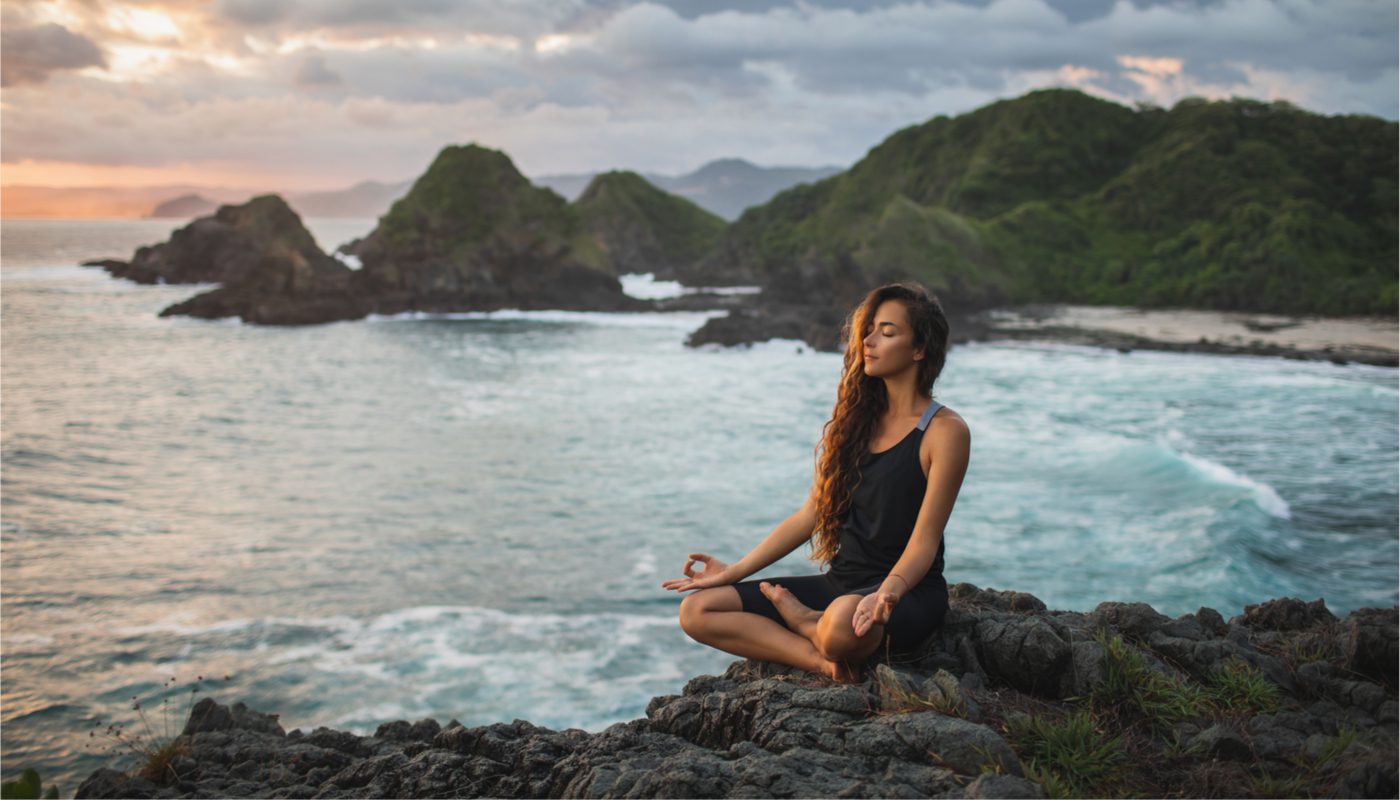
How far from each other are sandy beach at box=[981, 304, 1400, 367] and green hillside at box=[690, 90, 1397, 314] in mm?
2257

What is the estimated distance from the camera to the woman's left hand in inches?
143

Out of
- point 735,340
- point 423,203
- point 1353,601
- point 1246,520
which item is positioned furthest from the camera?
point 423,203

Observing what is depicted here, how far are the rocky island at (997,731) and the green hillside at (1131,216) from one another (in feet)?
140

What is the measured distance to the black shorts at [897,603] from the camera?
388cm

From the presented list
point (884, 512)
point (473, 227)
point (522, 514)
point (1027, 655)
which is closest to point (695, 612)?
point (884, 512)

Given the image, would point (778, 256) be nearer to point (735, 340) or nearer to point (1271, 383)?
point (735, 340)

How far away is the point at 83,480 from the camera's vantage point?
19.3m

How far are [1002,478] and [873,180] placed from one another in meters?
65.7

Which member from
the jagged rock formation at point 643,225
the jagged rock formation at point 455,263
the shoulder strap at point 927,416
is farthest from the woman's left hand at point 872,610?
the jagged rock formation at point 643,225

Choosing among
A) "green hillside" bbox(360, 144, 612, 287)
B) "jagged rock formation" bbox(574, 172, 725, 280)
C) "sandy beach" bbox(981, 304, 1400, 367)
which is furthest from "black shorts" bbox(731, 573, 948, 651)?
"jagged rock formation" bbox(574, 172, 725, 280)

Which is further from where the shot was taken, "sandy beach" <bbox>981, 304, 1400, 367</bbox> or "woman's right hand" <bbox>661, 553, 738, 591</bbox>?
"sandy beach" <bbox>981, 304, 1400, 367</bbox>

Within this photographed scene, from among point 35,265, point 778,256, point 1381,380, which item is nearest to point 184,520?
point 1381,380

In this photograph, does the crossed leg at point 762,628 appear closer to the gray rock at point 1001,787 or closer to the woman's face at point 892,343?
the gray rock at point 1001,787

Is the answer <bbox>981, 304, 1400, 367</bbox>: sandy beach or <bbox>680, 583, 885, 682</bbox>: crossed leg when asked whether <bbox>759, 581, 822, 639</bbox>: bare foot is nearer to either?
<bbox>680, 583, 885, 682</bbox>: crossed leg
